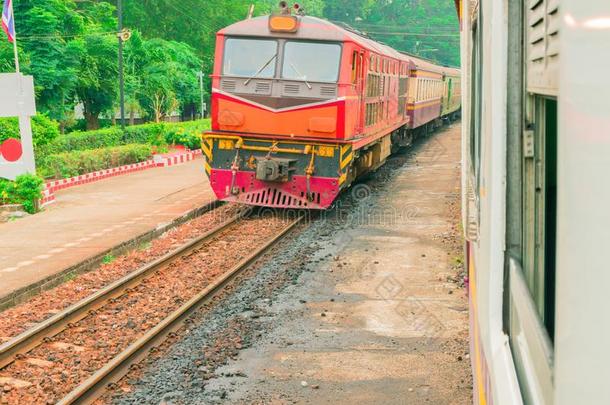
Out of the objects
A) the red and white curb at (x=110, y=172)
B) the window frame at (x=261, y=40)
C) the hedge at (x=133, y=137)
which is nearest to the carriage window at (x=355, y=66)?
the window frame at (x=261, y=40)

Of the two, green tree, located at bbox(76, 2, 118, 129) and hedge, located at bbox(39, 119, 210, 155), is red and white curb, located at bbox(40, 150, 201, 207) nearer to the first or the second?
hedge, located at bbox(39, 119, 210, 155)

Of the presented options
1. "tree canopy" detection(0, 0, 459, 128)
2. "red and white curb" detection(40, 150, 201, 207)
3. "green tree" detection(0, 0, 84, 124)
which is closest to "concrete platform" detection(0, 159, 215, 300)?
"red and white curb" detection(40, 150, 201, 207)

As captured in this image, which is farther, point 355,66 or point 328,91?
point 355,66

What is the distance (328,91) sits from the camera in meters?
13.6

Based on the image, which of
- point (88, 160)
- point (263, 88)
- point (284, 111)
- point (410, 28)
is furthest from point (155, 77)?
point (410, 28)

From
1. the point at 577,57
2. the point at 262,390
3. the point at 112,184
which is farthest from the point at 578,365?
the point at 112,184

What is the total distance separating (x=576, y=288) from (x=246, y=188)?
13.3 meters

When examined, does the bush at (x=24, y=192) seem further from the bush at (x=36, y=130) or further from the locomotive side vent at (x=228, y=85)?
the locomotive side vent at (x=228, y=85)

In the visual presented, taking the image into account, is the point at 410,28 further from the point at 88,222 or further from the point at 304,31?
the point at 88,222

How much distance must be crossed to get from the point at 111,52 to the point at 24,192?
1958 cm

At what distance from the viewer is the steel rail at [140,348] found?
247 inches

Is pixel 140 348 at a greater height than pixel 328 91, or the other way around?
pixel 328 91

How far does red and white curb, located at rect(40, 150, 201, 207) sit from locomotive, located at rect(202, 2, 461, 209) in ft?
15.1

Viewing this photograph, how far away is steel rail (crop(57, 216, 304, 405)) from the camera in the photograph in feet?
20.5
